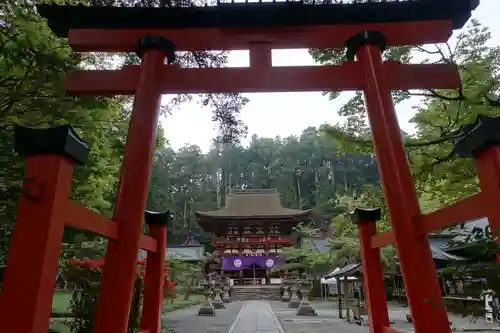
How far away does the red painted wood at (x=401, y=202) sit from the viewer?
212 cm

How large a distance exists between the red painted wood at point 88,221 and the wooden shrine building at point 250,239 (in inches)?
866

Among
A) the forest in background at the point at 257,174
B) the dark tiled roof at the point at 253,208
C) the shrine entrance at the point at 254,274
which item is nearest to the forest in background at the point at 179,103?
the dark tiled roof at the point at 253,208

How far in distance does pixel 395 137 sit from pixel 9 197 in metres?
3.15

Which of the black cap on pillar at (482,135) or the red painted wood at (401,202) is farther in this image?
the red painted wood at (401,202)

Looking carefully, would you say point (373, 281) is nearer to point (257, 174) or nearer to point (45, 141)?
point (45, 141)

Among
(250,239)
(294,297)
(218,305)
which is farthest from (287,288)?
(250,239)

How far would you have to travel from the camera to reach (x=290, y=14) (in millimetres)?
3055

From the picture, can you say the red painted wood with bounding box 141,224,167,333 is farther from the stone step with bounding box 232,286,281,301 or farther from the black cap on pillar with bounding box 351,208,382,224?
the stone step with bounding box 232,286,281,301

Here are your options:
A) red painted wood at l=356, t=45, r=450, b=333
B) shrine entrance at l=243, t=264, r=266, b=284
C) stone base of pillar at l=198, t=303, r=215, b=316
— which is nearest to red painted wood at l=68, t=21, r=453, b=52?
red painted wood at l=356, t=45, r=450, b=333

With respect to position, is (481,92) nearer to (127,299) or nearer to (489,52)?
(489,52)

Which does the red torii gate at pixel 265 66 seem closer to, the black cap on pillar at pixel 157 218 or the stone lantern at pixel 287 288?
the black cap on pillar at pixel 157 218

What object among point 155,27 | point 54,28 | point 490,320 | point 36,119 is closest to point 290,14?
point 155,27

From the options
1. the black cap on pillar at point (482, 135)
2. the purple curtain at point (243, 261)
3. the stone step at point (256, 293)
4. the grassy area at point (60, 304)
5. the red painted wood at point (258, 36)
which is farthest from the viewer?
the purple curtain at point (243, 261)

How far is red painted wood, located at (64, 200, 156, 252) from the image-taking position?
5.29 ft
